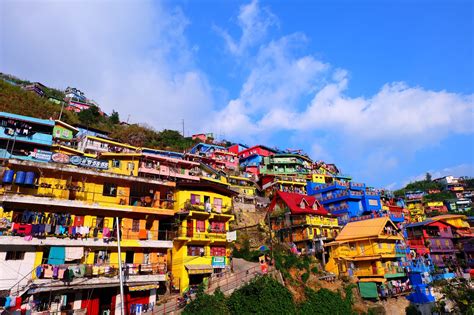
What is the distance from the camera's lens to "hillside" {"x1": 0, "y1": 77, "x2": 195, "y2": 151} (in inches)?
2822

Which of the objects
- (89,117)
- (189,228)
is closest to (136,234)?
(189,228)

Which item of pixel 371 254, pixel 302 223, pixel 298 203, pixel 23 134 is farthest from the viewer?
pixel 298 203

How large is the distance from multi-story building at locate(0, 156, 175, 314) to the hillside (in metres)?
42.5

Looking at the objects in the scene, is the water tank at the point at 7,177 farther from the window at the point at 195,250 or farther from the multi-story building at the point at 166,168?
the multi-story building at the point at 166,168

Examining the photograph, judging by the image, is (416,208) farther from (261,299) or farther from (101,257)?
(101,257)

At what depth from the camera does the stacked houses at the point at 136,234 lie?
27.7 metres

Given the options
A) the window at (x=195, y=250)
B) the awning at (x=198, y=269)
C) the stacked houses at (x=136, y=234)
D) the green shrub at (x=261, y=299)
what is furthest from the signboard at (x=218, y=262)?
the green shrub at (x=261, y=299)

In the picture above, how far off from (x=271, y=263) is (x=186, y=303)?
11290 mm

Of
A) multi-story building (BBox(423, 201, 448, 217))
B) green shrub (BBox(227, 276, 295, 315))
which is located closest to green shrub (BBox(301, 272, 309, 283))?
green shrub (BBox(227, 276, 295, 315))

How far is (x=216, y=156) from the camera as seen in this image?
285 ft

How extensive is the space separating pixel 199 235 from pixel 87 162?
46.3ft

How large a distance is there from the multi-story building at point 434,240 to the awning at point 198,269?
41424 millimetres

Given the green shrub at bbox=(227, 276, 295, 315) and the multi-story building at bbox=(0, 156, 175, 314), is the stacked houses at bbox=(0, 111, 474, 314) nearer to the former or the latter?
the multi-story building at bbox=(0, 156, 175, 314)

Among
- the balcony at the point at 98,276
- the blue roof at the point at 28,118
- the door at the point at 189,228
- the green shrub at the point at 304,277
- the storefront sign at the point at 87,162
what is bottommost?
the green shrub at the point at 304,277
